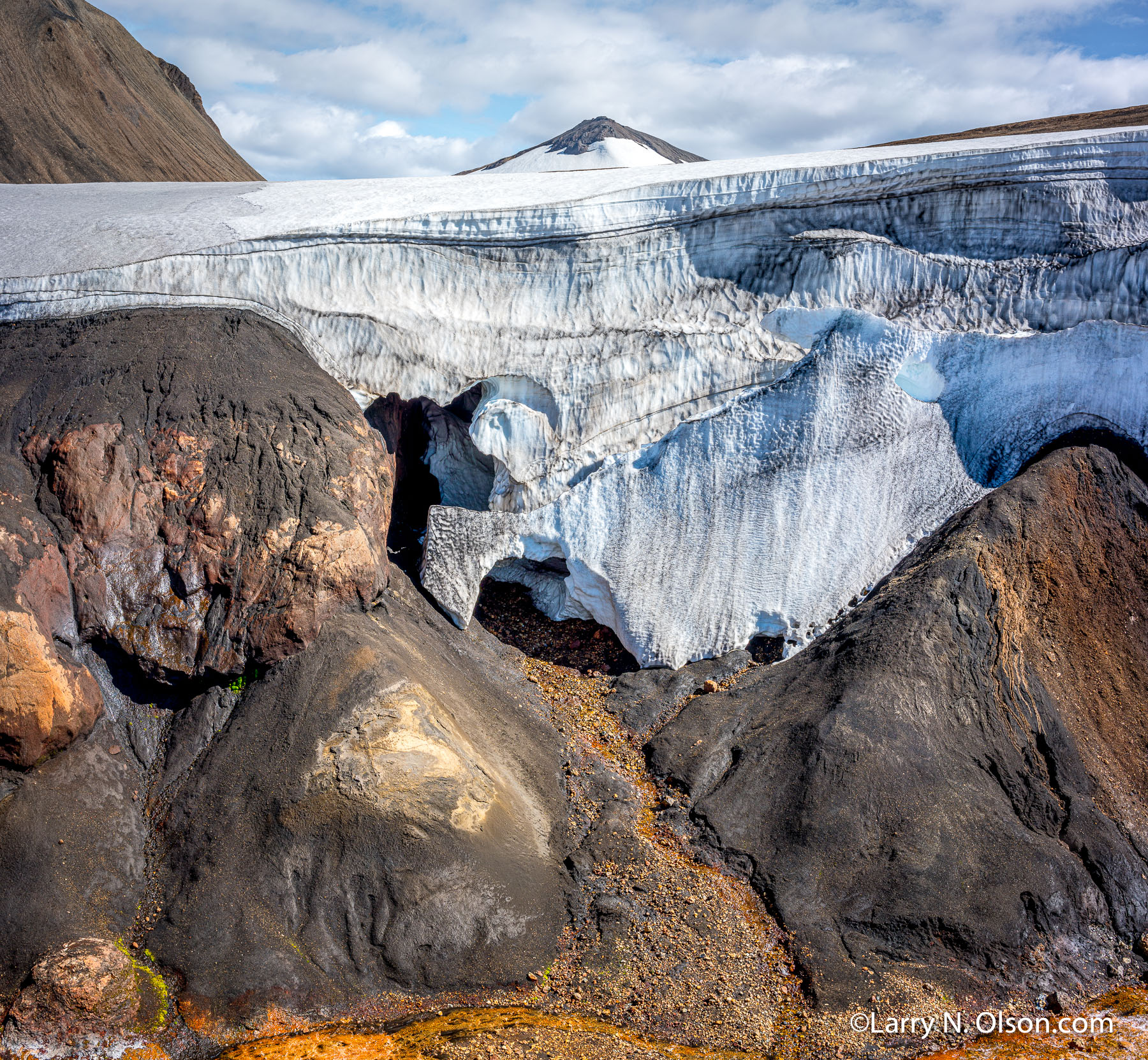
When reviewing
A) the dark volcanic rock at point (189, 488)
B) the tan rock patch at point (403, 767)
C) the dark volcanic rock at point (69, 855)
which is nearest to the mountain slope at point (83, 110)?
the dark volcanic rock at point (189, 488)

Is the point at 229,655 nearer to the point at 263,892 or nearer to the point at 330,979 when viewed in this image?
the point at 263,892

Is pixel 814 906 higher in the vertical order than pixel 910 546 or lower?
lower

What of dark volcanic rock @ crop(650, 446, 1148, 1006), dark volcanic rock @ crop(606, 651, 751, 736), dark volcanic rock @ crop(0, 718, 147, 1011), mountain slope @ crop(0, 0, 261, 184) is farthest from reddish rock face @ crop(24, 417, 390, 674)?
mountain slope @ crop(0, 0, 261, 184)

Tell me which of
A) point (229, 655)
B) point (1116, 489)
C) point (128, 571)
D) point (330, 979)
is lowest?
point (330, 979)

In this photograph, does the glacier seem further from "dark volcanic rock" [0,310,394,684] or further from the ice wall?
"dark volcanic rock" [0,310,394,684]

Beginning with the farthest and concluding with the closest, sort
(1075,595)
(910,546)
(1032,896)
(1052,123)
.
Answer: (1052,123), (910,546), (1075,595), (1032,896)

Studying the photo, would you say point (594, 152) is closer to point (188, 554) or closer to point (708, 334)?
point (708, 334)

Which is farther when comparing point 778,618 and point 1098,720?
point 778,618

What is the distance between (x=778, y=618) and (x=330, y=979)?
3.86 metres

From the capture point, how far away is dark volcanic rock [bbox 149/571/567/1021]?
13.7ft

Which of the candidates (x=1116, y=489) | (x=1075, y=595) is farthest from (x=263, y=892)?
(x=1116, y=489)

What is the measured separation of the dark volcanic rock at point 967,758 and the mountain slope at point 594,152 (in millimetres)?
16605

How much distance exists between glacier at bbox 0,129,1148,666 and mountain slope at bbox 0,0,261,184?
38.1 feet

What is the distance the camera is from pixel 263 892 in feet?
14.1
